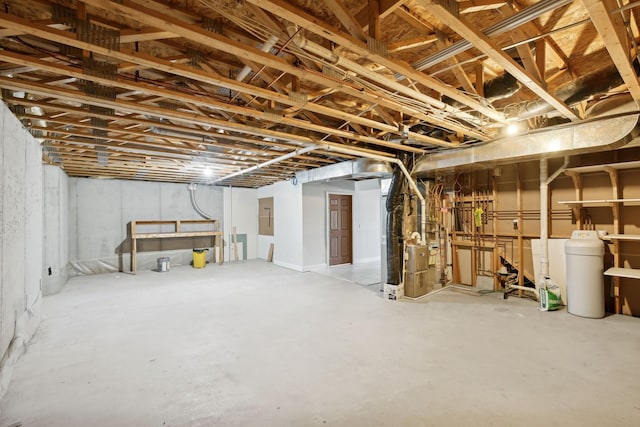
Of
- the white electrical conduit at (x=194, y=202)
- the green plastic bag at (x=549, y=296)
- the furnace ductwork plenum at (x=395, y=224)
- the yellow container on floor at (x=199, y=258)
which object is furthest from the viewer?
the white electrical conduit at (x=194, y=202)

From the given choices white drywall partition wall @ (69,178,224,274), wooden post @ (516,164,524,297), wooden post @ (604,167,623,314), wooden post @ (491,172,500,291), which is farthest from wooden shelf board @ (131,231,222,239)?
wooden post @ (604,167,623,314)

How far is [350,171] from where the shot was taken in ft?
17.0

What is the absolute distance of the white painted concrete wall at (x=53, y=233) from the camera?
5.05m

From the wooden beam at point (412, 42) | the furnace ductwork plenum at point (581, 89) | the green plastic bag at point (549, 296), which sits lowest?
the green plastic bag at point (549, 296)

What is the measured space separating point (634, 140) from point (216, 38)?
4295 millimetres

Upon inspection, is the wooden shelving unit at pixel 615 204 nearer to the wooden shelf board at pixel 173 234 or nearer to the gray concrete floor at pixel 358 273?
the gray concrete floor at pixel 358 273

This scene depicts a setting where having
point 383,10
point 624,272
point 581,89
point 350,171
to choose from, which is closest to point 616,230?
point 624,272

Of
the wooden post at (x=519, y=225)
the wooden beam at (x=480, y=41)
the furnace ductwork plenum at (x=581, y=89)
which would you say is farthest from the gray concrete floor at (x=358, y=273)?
the wooden beam at (x=480, y=41)

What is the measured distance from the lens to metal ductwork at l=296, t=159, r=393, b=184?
15.7ft

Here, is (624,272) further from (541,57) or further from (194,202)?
(194,202)

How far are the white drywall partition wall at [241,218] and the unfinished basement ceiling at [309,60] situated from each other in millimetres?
4995

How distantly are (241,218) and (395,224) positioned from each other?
5.73m

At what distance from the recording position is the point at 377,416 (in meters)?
1.92

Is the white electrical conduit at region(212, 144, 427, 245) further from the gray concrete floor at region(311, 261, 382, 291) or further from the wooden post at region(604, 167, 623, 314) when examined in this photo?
the wooden post at region(604, 167, 623, 314)
